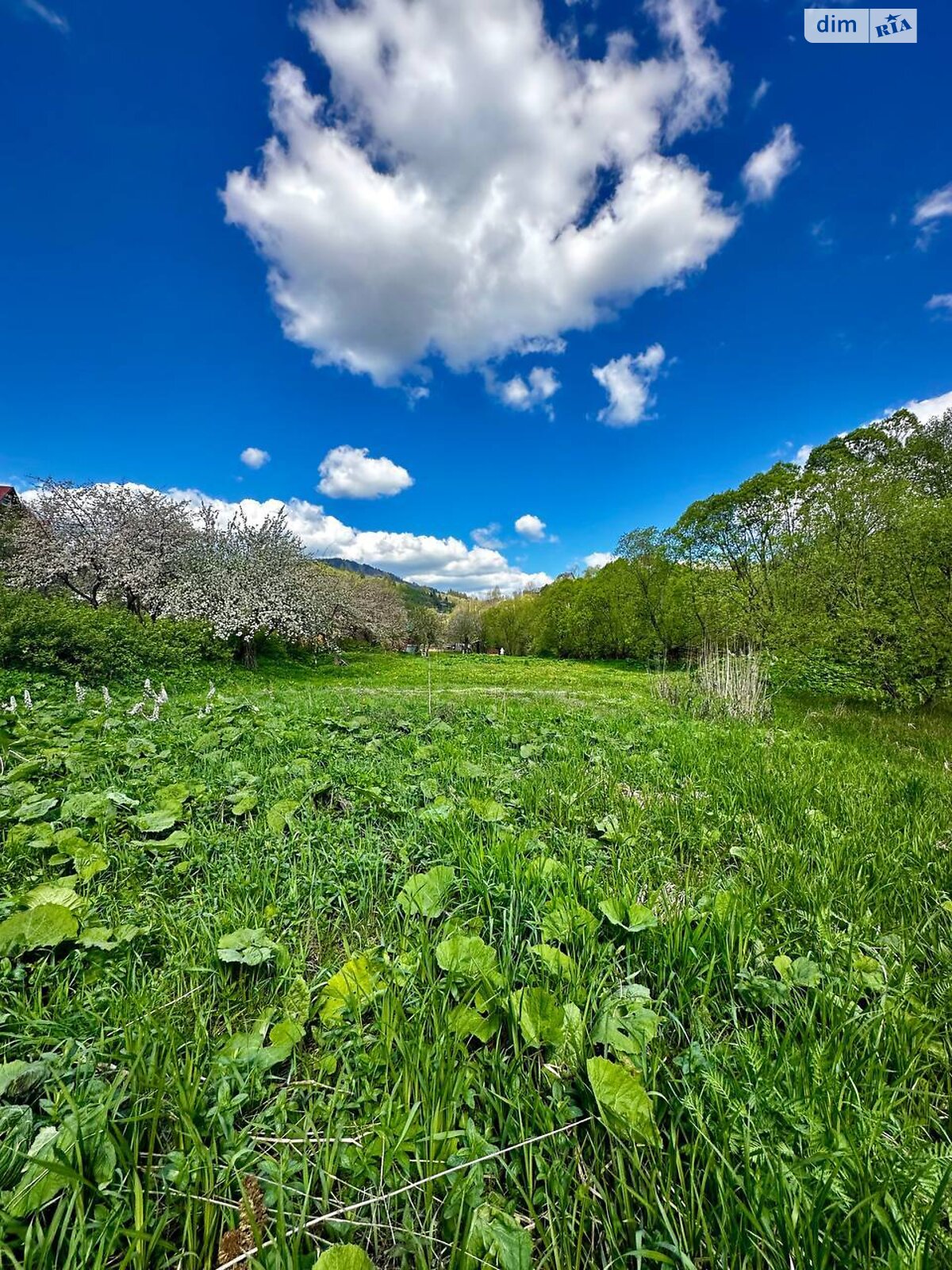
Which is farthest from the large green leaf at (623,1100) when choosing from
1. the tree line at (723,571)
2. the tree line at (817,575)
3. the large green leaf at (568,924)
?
the tree line at (817,575)

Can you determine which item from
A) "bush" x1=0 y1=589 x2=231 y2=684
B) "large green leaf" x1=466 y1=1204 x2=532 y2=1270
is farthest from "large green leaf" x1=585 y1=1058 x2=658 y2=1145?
"bush" x1=0 y1=589 x2=231 y2=684

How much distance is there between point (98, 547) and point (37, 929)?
74.4 feet

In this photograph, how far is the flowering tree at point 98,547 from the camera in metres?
18.6

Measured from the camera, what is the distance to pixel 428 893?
88.5 inches

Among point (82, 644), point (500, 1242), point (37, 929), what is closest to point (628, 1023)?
point (500, 1242)

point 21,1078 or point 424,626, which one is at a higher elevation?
point 424,626

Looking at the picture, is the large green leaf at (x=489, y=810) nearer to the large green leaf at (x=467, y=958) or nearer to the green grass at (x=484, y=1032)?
the green grass at (x=484, y=1032)

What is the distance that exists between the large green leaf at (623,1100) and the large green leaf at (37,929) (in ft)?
6.90

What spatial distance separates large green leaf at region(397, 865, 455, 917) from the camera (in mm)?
2189

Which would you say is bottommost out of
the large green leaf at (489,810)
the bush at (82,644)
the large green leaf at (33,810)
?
the large green leaf at (489,810)

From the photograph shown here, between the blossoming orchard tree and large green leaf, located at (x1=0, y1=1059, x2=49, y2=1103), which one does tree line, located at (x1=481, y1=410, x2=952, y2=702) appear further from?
the blossoming orchard tree

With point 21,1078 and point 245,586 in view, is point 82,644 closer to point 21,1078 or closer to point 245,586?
point 245,586

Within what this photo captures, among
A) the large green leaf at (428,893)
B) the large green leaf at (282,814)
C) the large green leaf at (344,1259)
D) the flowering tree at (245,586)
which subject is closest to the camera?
the large green leaf at (344,1259)

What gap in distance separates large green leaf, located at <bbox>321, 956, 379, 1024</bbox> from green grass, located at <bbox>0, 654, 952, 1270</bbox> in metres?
0.01
